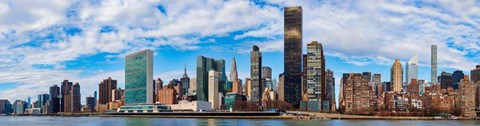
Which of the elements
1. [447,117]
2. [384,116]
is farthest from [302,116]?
[447,117]

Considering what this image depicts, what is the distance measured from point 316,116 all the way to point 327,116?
5191 mm

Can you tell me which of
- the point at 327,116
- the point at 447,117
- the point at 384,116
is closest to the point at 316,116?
the point at 327,116

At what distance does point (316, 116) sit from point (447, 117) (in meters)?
45.1

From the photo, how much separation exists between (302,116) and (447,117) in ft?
167

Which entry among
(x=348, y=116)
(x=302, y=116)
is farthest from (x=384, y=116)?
(x=302, y=116)

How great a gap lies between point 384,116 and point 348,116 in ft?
44.4

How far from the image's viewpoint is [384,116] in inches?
7810

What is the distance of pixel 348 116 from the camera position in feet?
636

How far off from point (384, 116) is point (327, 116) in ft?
63.9

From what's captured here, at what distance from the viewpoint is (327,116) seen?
19600cm

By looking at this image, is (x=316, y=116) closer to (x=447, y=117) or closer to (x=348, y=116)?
(x=348, y=116)

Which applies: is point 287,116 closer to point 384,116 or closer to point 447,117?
point 384,116

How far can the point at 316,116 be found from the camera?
7589 inches

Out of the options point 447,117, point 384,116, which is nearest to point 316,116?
point 384,116
